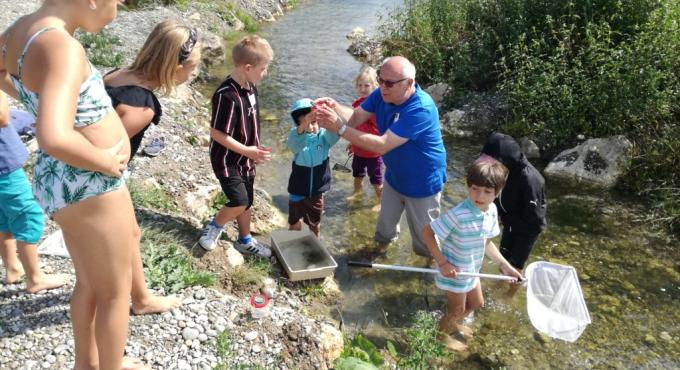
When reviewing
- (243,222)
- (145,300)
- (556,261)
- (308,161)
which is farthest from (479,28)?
(145,300)

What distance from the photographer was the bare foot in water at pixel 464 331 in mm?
4340

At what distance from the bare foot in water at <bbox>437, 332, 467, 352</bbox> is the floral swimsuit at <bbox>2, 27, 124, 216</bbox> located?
2.91 meters

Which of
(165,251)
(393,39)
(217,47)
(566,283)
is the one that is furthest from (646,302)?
(217,47)

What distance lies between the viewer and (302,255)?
4.76 meters

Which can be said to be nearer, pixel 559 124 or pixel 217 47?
pixel 559 124

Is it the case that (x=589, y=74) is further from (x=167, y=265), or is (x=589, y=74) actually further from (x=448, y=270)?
(x=167, y=265)

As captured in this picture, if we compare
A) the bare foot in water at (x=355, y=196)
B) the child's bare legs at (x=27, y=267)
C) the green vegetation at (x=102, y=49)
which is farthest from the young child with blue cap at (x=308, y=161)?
the green vegetation at (x=102, y=49)

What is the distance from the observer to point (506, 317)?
4.64 meters

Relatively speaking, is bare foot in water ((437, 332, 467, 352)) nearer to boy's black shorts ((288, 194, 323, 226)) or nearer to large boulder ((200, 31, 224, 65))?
boy's black shorts ((288, 194, 323, 226))

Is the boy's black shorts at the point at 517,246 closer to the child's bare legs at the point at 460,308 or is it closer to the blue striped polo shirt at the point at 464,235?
the child's bare legs at the point at 460,308

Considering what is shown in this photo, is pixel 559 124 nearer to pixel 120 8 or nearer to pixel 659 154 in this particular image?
pixel 659 154

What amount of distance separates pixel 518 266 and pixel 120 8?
41.7 ft

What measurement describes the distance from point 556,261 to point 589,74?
147 inches

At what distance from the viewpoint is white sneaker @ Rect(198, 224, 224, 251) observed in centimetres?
435
